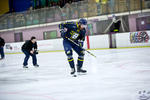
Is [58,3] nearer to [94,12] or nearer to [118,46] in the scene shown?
[94,12]

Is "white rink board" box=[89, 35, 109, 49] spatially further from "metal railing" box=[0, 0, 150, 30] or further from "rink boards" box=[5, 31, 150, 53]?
"metal railing" box=[0, 0, 150, 30]

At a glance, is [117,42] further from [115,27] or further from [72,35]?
[72,35]

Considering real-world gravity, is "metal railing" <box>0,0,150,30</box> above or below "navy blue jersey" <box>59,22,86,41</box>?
above

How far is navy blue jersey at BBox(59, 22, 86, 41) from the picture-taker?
441cm

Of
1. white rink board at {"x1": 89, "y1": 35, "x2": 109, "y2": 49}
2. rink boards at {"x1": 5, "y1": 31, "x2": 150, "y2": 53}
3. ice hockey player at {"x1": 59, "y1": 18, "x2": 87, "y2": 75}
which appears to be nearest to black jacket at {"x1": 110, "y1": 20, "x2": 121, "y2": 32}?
rink boards at {"x1": 5, "y1": 31, "x2": 150, "y2": 53}

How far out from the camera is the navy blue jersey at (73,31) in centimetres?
441

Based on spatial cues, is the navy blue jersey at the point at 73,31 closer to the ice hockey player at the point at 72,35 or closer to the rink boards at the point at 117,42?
the ice hockey player at the point at 72,35

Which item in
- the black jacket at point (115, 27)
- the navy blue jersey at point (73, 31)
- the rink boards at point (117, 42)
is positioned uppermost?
the black jacket at point (115, 27)

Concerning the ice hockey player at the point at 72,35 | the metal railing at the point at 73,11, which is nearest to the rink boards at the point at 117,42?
the metal railing at the point at 73,11

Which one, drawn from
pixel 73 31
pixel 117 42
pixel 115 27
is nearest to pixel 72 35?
pixel 73 31

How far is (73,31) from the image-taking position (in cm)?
448

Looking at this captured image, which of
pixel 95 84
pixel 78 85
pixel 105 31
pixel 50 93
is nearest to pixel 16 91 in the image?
pixel 50 93

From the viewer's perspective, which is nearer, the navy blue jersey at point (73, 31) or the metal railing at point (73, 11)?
the navy blue jersey at point (73, 31)

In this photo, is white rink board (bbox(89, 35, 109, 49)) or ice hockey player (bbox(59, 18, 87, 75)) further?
white rink board (bbox(89, 35, 109, 49))
